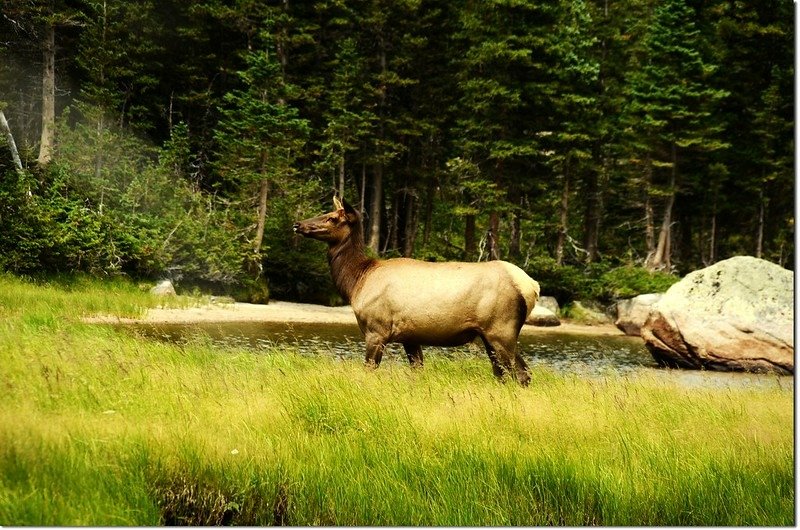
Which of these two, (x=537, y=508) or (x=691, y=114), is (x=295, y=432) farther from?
(x=691, y=114)

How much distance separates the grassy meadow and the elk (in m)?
1.35

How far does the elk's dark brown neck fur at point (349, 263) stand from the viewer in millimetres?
7793

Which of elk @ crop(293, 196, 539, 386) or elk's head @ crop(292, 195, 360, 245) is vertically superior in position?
elk's head @ crop(292, 195, 360, 245)

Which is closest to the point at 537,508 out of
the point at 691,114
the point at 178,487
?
the point at 178,487

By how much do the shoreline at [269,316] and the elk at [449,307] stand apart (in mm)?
7427

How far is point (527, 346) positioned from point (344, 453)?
38.4ft

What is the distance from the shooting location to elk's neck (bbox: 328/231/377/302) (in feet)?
25.6

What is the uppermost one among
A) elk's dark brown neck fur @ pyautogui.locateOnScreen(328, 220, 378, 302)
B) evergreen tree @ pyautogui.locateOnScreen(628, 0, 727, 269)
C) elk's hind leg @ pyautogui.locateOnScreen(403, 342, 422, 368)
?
evergreen tree @ pyautogui.locateOnScreen(628, 0, 727, 269)

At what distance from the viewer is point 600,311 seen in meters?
24.7

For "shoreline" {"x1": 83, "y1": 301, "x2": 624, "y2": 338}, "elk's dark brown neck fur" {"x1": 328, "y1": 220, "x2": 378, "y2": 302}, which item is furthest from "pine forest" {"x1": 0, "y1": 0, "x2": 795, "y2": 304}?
"elk's dark brown neck fur" {"x1": 328, "y1": 220, "x2": 378, "y2": 302}

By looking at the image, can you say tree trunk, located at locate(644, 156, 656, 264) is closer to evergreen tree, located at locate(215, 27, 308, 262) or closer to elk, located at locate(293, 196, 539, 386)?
evergreen tree, located at locate(215, 27, 308, 262)

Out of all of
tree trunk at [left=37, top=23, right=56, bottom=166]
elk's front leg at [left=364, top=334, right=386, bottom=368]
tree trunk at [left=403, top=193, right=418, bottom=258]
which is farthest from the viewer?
tree trunk at [left=403, top=193, right=418, bottom=258]

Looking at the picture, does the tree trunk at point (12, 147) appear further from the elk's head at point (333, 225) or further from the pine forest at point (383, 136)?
the elk's head at point (333, 225)

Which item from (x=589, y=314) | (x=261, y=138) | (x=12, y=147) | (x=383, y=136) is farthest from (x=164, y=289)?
(x=589, y=314)
